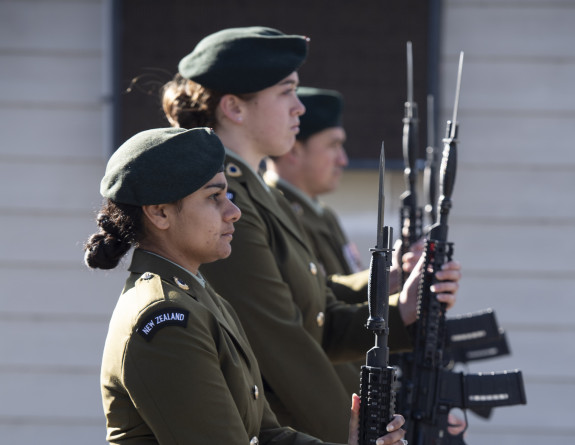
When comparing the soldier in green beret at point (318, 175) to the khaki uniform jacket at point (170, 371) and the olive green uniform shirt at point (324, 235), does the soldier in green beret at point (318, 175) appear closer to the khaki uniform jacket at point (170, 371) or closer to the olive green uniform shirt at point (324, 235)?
the olive green uniform shirt at point (324, 235)

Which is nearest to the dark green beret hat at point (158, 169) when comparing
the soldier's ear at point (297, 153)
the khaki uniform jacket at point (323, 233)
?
the khaki uniform jacket at point (323, 233)

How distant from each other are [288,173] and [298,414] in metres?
1.44

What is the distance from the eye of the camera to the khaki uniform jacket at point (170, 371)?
68.9 inches

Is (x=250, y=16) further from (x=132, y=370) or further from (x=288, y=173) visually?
(x=132, y=370)

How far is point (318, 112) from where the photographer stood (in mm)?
3977

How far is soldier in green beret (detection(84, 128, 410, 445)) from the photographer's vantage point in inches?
69.2

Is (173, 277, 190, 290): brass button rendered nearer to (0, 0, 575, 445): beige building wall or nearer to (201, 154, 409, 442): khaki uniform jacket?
(201, 154, 409, 442): khaki uniform jacket

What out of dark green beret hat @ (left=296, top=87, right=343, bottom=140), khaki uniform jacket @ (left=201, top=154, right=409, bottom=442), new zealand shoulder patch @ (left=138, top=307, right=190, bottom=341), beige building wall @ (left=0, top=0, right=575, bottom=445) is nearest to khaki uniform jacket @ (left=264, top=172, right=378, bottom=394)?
dark green beret hat @ (left=296, top=87, right=343, bottom=140)

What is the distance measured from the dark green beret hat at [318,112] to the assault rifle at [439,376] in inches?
43.5

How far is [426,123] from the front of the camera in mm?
4871

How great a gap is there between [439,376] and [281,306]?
2.30 ft

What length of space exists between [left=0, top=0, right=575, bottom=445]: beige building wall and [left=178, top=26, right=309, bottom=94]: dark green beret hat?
2.25 meters

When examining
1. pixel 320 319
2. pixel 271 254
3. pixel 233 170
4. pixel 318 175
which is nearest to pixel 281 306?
pixel 271 254

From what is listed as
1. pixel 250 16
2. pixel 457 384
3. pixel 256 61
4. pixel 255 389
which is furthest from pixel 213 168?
pixel 250 16
